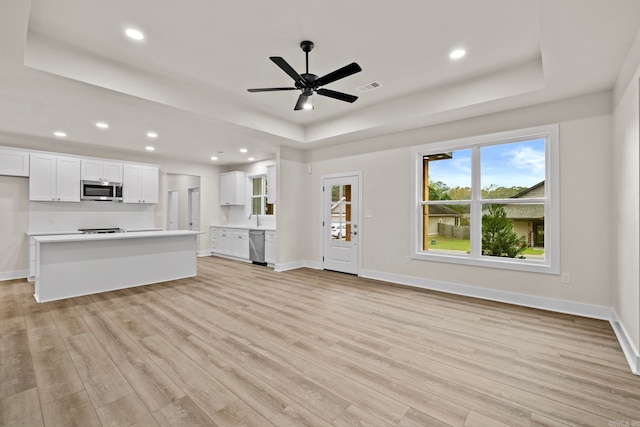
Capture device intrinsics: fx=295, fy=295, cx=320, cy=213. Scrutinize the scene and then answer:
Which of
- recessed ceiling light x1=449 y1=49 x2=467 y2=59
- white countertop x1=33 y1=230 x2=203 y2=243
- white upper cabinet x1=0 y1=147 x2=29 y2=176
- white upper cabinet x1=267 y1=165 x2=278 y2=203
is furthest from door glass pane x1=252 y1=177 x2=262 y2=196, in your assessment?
recessed ceiling light x1=449 y1=49 x2=467 y2=59

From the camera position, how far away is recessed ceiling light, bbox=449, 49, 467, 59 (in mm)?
3252

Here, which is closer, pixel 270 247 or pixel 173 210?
pixel 270 247

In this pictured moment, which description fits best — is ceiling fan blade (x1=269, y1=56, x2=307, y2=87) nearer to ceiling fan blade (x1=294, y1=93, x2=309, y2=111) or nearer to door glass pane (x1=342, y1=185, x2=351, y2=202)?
ceiling fan blade (x1=294, y1=93, x2=309, y2=111)

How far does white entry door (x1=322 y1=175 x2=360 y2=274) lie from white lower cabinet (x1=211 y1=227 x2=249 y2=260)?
88.9 inches

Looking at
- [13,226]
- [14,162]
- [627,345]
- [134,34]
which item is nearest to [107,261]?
[13,226]

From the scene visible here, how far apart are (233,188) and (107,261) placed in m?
4.06

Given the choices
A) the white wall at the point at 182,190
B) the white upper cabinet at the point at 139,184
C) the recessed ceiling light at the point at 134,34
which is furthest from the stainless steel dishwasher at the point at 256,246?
the recessed ceiling light at the point at 134,34

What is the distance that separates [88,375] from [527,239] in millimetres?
5125

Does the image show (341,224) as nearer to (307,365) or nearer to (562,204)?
(562,204)

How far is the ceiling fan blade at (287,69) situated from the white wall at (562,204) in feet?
8.68

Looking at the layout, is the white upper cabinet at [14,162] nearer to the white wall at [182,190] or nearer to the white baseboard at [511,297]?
the white wall at [182,190]

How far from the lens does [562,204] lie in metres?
3.70

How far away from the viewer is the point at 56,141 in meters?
6.08

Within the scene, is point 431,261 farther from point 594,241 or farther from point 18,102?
point 18,102
